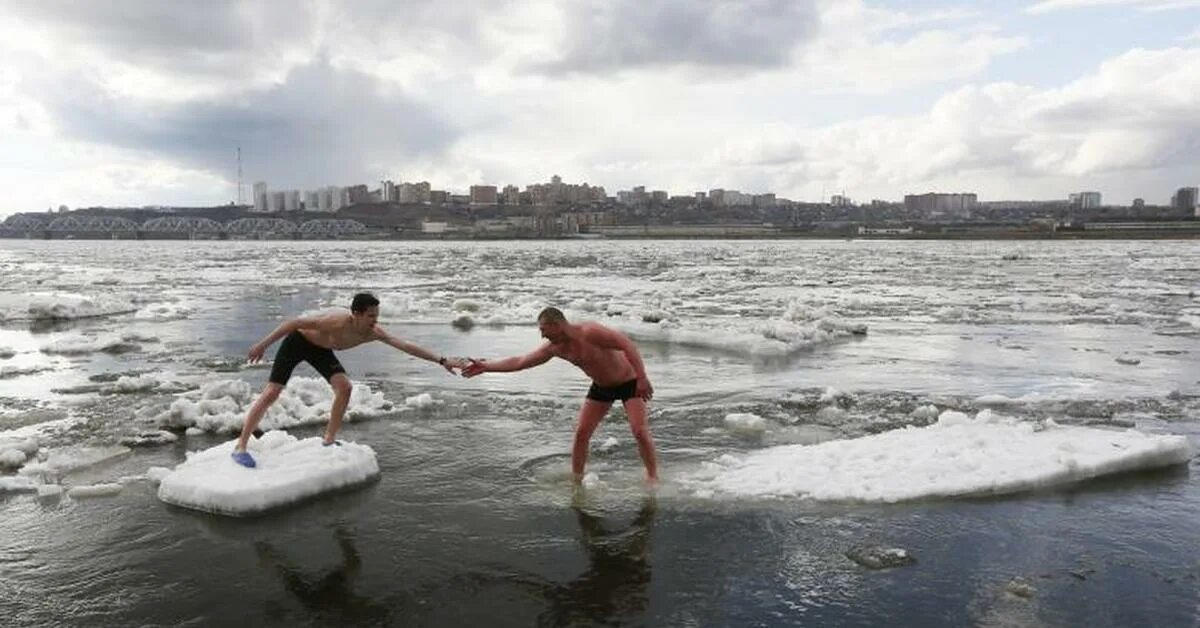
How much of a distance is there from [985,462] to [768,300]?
2022cm

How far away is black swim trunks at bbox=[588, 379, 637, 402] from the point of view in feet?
24.7

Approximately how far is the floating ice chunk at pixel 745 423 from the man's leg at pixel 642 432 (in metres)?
2.28

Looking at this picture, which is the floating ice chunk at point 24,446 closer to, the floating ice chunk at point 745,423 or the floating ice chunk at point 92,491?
the floating ice chunk at point 92,491

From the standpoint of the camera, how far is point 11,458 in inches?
314

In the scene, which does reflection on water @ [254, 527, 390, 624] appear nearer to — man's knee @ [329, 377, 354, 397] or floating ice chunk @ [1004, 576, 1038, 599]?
man's knee @ [329, 377, 354, 397]

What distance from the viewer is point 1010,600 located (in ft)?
16.9

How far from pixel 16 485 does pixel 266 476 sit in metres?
2.14

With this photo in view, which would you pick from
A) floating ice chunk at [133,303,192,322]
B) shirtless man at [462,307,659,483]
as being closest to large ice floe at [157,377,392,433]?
shirtless man at [462,307,659,483]

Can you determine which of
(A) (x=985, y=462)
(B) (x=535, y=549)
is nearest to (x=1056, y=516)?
(A) (x=985, y=462)

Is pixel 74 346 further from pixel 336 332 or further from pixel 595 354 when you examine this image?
pixel 595 354

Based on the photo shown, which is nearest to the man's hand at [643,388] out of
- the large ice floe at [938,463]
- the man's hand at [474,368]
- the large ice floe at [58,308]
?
the large ice floe at [938,463]

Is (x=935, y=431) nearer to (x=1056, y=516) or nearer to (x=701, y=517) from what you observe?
(x=1056, y=516)

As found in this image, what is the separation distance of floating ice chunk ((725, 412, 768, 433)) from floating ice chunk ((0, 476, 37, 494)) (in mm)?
6472

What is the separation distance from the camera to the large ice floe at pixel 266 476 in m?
6.80
